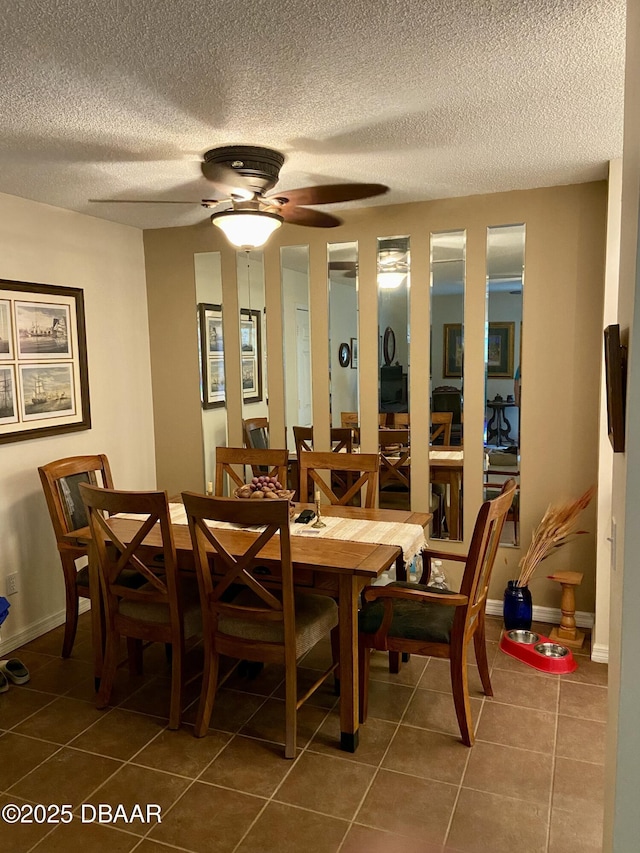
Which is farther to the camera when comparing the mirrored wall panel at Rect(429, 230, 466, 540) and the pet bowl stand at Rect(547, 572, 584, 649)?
the mirrored wall panel at Rect(429, 230, 466, 540)

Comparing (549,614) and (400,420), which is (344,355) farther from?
(549,614)

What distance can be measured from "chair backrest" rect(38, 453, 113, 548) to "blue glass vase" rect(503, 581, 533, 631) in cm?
235

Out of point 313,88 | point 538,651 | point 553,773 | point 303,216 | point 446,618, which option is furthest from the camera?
point 538,651

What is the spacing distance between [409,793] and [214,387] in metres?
2.87

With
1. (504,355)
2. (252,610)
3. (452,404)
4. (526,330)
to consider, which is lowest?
(252,610)

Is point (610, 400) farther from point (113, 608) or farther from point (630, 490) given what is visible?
point (113, 608)

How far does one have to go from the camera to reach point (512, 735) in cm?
266

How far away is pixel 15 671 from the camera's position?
3.16 metres

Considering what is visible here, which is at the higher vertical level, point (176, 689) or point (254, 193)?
point (254, 193)

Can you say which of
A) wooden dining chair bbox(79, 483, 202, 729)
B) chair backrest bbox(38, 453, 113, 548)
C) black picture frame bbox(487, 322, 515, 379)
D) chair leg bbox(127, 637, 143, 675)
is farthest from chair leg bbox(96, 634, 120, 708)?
black picture frame bbox(487, 322, 515, 379)

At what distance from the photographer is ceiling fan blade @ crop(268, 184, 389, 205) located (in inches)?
105

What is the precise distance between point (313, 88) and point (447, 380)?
2082 mm

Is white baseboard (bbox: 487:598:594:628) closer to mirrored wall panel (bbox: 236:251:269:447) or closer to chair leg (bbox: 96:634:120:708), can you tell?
mirrored wall panel (bbox: 236:251:269:447)

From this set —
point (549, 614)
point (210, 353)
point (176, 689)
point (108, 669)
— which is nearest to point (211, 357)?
point (210, 353)
